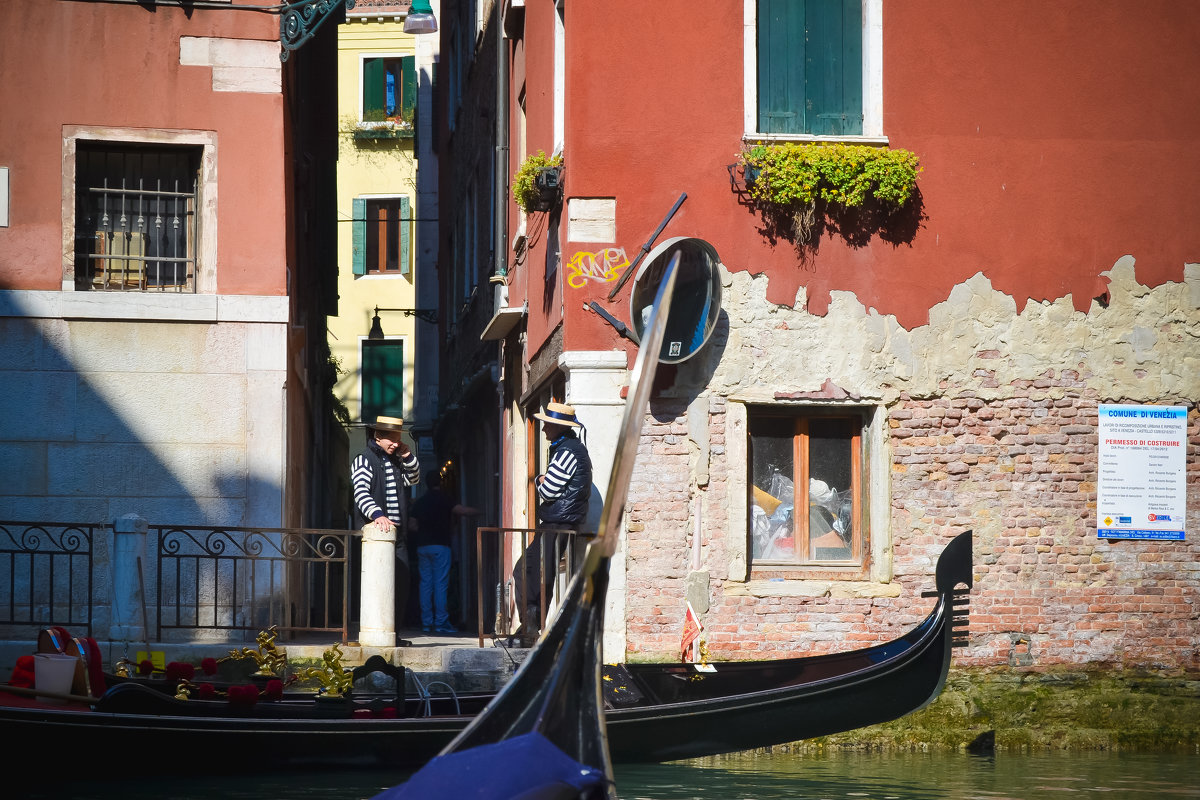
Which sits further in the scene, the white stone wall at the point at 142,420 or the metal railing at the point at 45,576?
the white stone wall at the point at 142,420

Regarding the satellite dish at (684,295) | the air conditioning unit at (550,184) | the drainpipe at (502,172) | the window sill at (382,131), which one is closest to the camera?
the satellite dish at (684,295)

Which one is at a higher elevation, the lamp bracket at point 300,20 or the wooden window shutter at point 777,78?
the lamp bracket at point 300,20

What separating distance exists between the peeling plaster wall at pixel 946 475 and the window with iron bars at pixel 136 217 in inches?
123

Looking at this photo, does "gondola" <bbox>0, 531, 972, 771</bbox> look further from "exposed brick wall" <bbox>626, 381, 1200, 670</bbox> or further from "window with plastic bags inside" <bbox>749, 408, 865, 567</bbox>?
"window with plastic bags inside" <bbox>749, 408, 865, 567</bbox>

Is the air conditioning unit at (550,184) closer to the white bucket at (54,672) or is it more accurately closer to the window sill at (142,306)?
the window sill at (142,306)

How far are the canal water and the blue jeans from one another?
2.63 metres

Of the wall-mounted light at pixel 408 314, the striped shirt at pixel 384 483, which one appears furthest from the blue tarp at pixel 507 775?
the wall-mounted light at pixel 408 314

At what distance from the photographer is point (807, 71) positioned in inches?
Answer: 341

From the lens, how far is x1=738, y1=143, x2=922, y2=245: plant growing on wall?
842cm

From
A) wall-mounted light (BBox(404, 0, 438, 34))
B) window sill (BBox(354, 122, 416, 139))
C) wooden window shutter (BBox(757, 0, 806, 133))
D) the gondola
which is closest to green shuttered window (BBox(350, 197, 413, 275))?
window sill (BBox(354, 122, 416, 139))

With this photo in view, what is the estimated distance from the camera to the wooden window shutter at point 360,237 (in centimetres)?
2402

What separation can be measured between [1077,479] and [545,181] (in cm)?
343

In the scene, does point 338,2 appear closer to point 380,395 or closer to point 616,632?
point 616,632

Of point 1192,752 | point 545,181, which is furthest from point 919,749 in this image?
point 545,181
